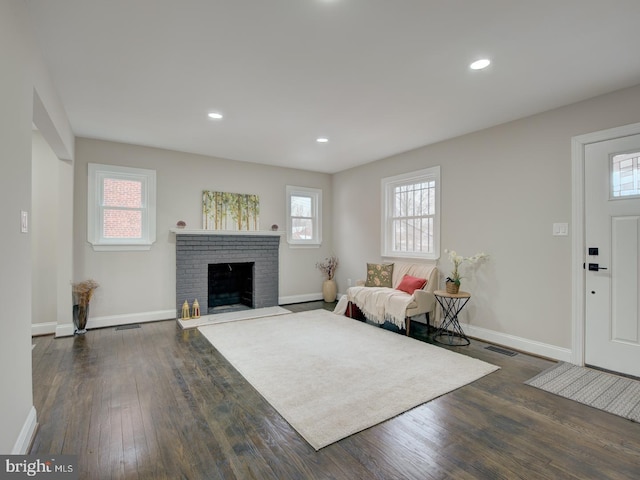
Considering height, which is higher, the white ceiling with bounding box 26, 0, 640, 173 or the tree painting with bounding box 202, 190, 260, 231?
the white ceiling with bounding box 26, 0, 640, 173

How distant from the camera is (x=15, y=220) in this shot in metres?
1.76

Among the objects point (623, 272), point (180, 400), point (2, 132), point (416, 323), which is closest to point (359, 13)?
point (2, 132)

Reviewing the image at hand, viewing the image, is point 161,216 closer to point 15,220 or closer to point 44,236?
point 44,236

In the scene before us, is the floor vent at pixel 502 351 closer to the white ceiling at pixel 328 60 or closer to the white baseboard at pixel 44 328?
the white ceiling at pixel 328 60

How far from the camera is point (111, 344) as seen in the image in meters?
3.78

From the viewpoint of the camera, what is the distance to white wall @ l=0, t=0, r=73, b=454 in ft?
5.15

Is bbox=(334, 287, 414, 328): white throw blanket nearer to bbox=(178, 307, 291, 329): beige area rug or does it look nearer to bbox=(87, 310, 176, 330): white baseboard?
bbox=(178, 307, 291, 329): beige area rug

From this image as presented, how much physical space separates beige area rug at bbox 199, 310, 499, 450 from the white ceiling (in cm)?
262

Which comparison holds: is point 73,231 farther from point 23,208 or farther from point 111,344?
point 23,208

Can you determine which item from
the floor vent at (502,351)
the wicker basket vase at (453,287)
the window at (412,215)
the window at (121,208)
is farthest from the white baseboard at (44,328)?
the floor vent at (502,351)

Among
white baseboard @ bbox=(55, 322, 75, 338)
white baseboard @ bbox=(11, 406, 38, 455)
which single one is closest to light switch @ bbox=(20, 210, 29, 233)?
white baseboard @ bbox=(11, 406, 38, 455)

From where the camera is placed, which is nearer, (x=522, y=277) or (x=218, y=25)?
(x=218, y=25)

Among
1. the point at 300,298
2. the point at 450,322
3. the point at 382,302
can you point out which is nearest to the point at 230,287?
the point at 300,298

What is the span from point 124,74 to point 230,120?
3.94ft
